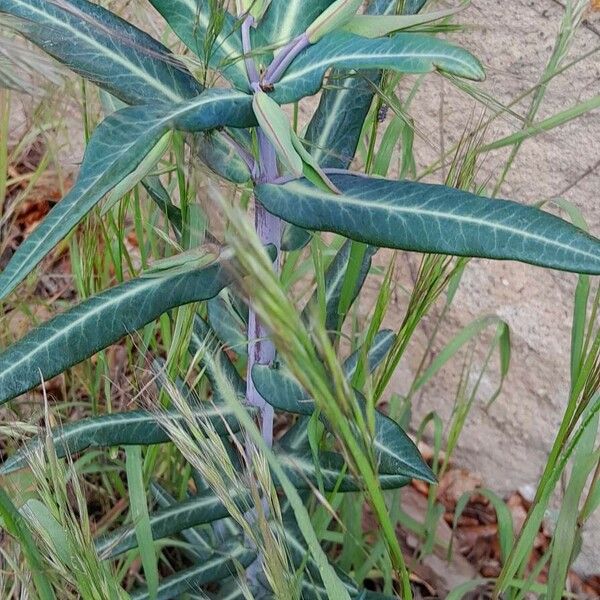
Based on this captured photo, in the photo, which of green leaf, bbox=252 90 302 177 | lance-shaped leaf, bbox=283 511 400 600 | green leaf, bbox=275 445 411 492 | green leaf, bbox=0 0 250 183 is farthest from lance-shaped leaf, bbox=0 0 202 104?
lance-shaped leaf, bbox=283 511 400 600

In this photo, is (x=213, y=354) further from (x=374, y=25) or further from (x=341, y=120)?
(x=374, y=25)

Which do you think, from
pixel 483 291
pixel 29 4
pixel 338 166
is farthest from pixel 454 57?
pixel 483 291

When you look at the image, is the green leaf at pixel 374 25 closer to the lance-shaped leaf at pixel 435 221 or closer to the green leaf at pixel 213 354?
the lance-shaped leaf at pixel 435 221

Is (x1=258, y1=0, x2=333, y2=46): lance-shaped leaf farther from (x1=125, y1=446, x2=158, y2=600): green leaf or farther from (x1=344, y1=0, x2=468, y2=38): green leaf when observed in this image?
(x1=125, y1=446, x2=158, y2=600): green leaf

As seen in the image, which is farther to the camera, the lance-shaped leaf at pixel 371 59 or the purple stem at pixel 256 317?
the purple stem at pixel 256 317

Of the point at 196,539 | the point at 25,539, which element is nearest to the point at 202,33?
the point at 25,539

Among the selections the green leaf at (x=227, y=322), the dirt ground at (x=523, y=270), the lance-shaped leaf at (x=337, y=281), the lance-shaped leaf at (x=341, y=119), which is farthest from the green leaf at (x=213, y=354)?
the dirt ground at (x=523, y=270)
